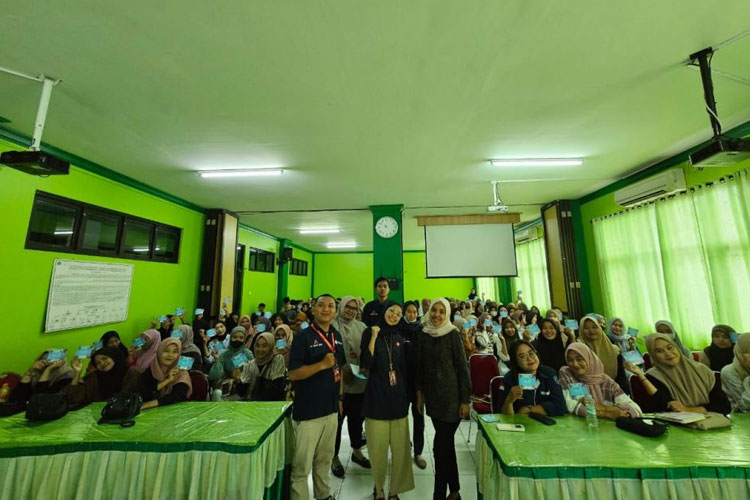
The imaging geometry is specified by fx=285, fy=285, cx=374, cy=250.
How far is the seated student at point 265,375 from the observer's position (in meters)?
2.67

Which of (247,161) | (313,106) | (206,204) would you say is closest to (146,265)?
(206,204)

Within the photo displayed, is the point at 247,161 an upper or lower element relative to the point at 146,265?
upper

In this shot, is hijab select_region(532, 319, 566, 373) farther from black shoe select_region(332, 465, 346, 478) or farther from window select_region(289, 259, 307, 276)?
window select_region(289, 259, 307, 276)

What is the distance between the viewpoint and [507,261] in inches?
248

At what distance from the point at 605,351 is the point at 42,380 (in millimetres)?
5600

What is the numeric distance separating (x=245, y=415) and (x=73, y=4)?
2696 mm

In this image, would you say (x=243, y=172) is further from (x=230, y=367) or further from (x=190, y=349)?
(x=230, y=367)

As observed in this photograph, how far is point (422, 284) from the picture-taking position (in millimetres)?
12344

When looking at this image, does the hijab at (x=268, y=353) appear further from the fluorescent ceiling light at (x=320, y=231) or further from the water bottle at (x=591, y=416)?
the fluorescent ceiling light at (x=320, y=231)

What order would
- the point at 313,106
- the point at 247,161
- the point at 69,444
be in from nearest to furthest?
1. the point at 69,444
2. the point at 313,106
3. the point at 247,161

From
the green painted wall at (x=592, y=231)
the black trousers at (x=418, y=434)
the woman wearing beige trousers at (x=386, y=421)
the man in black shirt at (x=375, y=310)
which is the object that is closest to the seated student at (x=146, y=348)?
the man in black shirt at (x=375, y=310)

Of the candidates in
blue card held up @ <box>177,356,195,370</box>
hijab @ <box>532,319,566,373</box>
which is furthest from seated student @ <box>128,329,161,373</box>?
hijab @ <box>532,319,566,373</box>

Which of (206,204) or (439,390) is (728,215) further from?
(206,204)

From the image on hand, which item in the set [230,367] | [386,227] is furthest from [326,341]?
[386,227]
